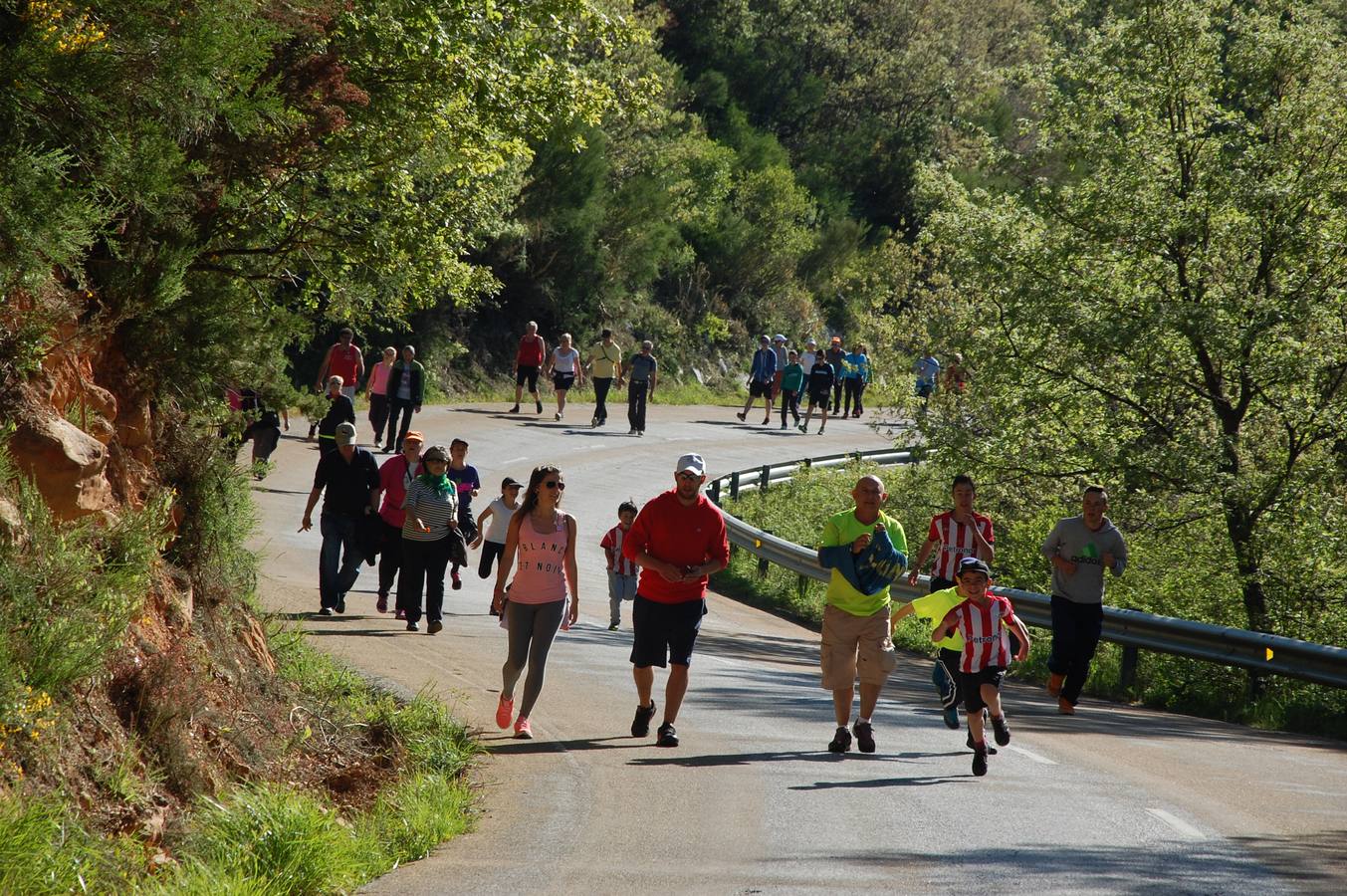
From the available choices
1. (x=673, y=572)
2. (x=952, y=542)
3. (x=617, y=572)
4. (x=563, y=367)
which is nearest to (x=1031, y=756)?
(x=952, y=542)

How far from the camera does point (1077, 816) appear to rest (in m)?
8.56

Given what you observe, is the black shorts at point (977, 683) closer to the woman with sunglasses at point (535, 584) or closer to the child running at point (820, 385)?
the woman with sunglasses at point (535, 584)

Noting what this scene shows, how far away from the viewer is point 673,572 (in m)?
9.91

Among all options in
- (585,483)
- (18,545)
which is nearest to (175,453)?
(18,545)

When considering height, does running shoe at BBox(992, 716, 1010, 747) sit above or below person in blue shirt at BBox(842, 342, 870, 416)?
below

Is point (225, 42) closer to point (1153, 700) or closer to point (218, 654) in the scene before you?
point (218, 654)

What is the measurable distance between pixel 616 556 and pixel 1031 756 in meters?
6.69

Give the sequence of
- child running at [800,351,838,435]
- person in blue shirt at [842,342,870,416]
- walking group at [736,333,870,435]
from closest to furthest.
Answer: walking group at [736,333,870,435] → child running at [800,351,838,435] → person in blue shirt at [842,342,870,416]

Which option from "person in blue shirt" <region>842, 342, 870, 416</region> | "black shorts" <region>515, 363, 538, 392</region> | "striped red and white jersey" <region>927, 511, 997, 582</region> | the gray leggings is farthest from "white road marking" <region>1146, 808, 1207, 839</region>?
"person in blue shirt" <region>842, 342, 870, 416</region>

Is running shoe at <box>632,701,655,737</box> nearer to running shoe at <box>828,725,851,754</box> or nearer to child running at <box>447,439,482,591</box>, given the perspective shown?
running shoe at <box>828,725,851,754</box>

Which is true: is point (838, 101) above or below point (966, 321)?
above

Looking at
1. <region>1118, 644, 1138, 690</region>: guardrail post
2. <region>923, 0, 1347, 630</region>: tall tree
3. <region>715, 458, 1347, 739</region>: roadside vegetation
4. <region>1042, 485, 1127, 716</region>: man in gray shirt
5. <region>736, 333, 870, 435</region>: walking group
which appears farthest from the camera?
<region>736, 333, 870, 435</region>: walking group

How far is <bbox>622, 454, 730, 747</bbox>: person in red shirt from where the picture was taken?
32.7 feet

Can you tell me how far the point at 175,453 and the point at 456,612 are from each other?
712 cm
